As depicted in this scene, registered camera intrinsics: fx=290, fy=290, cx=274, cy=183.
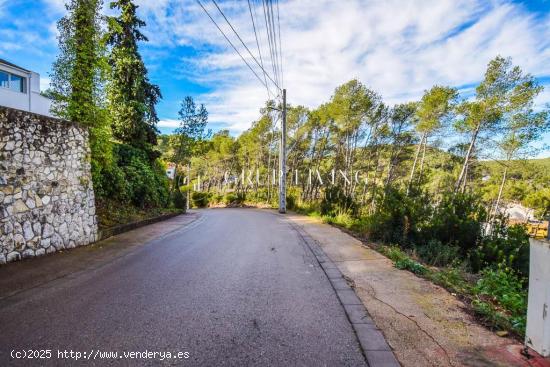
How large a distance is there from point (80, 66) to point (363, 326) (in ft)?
30.2

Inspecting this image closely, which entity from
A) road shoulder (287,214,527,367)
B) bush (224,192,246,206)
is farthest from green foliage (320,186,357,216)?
bush (224,192,246,206)

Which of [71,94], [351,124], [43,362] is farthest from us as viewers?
[351,124]

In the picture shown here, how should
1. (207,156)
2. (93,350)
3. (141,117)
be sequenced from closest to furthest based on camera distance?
(93,350) → (141,117) → (207,156)

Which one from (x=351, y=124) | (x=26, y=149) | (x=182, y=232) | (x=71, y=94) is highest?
(x=351, y=124)

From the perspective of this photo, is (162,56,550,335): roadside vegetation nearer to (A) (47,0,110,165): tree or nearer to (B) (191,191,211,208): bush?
(B) (191,191,211,208): bush

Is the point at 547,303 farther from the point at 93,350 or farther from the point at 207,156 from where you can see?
the point at 207,156

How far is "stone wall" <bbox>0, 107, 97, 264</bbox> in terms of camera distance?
516 cm

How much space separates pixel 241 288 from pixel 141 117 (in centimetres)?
1408

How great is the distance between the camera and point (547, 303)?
2137 millimetres

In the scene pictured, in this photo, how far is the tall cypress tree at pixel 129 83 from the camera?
14.9 metres

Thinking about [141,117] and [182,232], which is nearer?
[182,232]

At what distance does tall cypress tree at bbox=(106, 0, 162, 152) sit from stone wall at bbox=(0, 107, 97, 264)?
28.1ft

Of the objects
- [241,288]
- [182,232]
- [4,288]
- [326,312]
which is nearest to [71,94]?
[182,232]

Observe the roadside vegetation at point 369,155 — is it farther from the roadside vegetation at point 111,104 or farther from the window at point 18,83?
the window at point 18,83
